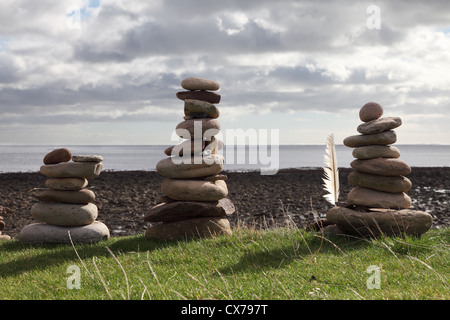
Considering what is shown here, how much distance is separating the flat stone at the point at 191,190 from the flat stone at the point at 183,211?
174 millimetres

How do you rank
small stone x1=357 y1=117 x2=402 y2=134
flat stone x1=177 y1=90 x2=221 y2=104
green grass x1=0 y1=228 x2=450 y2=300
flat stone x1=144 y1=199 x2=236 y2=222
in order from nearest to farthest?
green grass x1=0 y1=228 x2=450 y2=300 < small stone x1=357 y1=117 x2=402 y2=134 < flat stone x1=144 y1=199 x2=236 y2=222 < flat stone x1=177 y1=90 x2=221 y2=104

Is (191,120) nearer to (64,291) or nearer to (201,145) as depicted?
(201,145)

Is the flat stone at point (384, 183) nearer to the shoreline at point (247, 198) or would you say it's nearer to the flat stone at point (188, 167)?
the shoreline at point (247, 198)

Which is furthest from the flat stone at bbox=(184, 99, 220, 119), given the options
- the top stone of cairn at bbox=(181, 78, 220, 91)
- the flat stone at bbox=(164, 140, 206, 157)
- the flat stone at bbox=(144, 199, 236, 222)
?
the flat stone at bbox=(144, 199, 236, 222)

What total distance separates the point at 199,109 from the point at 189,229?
2770 mm

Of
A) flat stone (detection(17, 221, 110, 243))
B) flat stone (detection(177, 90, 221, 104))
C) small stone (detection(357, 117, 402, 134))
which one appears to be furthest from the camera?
flat stone (detection(177, 90, 221, 104))

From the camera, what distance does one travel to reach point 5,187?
22.4 m

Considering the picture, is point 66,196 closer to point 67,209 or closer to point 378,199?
point 67,209

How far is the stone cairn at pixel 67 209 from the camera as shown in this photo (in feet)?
32.3

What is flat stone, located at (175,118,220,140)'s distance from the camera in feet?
33.3

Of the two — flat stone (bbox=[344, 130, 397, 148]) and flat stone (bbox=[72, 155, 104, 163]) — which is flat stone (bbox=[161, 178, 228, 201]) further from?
flat stone (bbox=[344, 130, 397, 148])

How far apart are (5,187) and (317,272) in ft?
66.6

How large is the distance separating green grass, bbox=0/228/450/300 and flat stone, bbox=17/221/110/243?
0.97 feet
